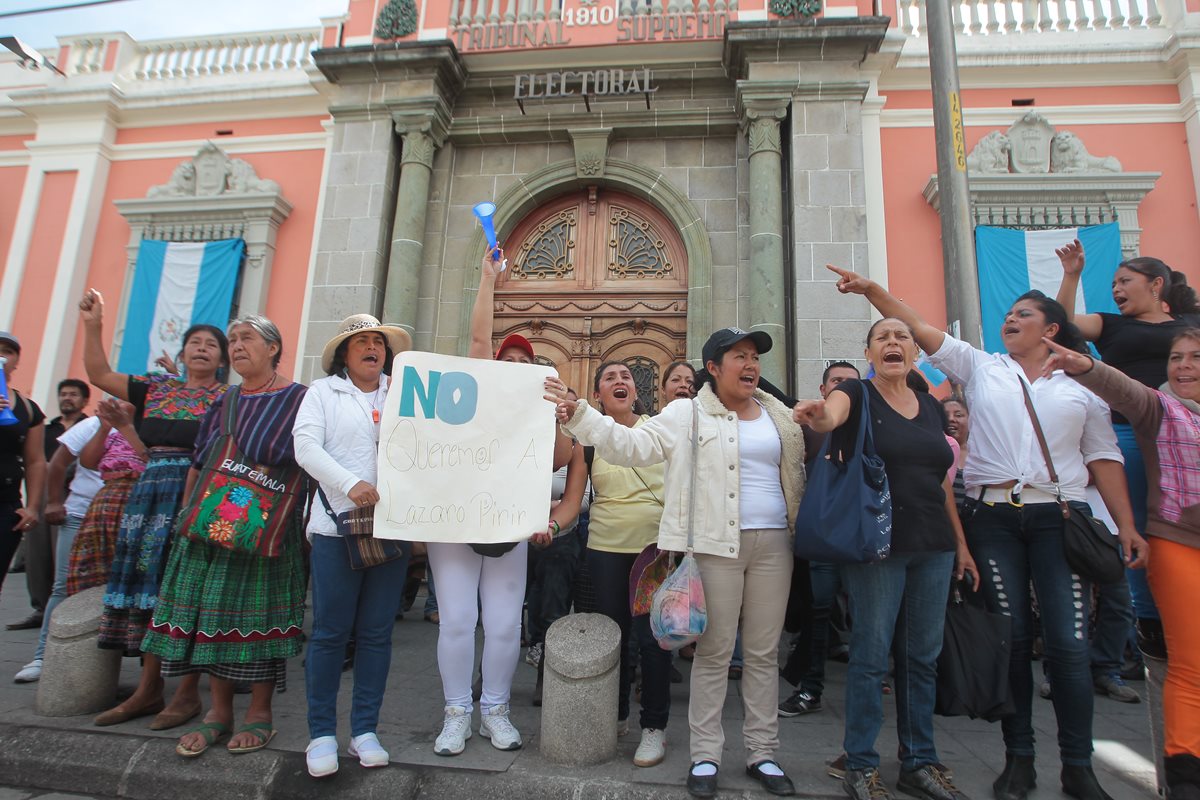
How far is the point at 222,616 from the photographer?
Answer: 306cm

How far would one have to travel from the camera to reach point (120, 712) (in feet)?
10.8

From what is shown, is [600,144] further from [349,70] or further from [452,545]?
[452,545]

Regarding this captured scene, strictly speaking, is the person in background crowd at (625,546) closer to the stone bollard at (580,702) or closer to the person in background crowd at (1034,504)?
the stone bollard at (580,702)

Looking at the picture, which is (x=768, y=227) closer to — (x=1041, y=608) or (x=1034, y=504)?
(x=1034, y=504)

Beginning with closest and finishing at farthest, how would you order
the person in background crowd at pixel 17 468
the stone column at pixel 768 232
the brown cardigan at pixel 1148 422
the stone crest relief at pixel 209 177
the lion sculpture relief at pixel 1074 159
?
1. the brown cardigan at pixel 1148 422
2. the person in background crowd at pixel 17 468
3. the stone column at pixel 768 232
4. the lion sculpture relief at pixel 1074 159
5. the stone crest relief at pixel 209 177

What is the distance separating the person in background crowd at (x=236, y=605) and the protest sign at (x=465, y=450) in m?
0.47

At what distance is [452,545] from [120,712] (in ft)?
5.83

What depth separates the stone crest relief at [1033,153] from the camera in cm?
785

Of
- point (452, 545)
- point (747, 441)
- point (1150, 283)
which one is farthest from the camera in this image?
point (1150, 283)

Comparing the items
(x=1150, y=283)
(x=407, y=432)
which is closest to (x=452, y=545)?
(x=407, y=432)

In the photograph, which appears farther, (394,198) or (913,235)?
(394,198)

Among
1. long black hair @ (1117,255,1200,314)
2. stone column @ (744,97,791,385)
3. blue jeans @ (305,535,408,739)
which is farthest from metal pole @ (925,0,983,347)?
blue jeans @ (305,535,408,739)

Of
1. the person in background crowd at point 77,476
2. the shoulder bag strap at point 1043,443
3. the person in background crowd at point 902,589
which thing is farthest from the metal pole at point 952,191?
the person in background crowd at point 77,476

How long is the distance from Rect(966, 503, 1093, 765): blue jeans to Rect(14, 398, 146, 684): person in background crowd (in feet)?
14.0
